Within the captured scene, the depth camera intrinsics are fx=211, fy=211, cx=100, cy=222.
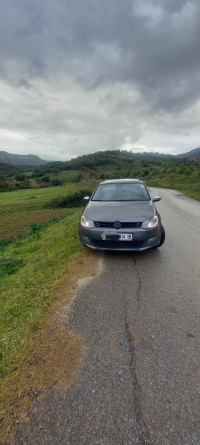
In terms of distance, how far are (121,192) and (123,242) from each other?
1.86 meters

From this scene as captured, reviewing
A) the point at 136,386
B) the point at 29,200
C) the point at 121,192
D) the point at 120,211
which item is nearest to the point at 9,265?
the point at 120,211

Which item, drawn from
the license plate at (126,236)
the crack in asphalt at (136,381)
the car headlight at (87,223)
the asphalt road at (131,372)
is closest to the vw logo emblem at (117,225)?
the license plate at (126,236)

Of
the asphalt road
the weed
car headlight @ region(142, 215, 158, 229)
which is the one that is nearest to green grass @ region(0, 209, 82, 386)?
the weed

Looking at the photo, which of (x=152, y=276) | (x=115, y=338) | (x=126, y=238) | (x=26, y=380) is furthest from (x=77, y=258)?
(x=26, y=380)

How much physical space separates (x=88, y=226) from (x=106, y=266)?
91cm

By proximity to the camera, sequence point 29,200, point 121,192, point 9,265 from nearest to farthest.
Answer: point 9,265 < point 121,192 < point 29,200

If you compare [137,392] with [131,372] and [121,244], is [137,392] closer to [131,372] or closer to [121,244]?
[131,372]

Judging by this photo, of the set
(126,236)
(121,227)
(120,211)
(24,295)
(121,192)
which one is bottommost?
(24,295)

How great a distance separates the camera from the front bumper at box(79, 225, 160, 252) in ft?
13.7

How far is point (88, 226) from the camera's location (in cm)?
446

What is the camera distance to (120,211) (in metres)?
4.58

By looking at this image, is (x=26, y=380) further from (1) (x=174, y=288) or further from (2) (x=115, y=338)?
(1) (x=174, y=288)

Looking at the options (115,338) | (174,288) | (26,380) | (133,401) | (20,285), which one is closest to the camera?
(133,401)

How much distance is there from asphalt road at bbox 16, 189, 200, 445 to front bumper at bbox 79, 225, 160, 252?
2.48 feet
